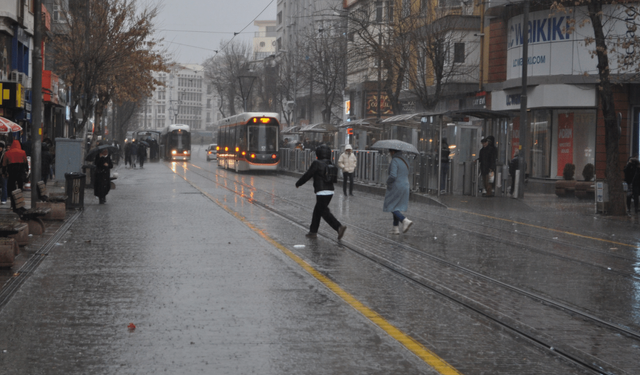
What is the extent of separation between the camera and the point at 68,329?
A: 675 cm

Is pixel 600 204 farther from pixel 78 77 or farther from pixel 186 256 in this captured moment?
pixel 78 77

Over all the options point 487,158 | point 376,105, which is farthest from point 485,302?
point 376,105

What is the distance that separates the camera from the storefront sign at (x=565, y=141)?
32.3 meters

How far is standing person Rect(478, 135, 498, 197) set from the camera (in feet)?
83.3

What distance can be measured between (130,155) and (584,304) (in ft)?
153

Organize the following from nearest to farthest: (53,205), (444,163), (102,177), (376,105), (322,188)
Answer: (322,188)
(53,205)
(102,177)
(444,163)
(376,105)

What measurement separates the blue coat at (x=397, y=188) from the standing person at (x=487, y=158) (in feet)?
37.2

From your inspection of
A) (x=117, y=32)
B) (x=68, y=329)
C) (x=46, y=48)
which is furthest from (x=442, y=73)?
(x=68, y=329)

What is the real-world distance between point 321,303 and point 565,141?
1039 inches

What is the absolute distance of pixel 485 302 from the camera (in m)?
8.27

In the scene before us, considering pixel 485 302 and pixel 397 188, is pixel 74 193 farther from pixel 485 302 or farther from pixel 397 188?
pixel 485 302

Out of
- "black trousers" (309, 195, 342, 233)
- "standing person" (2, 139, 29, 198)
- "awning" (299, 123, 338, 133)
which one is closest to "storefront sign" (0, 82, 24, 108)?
"standing person" (2, 139, 29, 198)

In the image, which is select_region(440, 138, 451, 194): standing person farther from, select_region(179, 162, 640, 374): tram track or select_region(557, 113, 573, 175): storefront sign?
select_region(179, 162, 640, 374): tram track

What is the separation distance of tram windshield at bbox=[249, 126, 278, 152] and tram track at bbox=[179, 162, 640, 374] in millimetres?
31294
